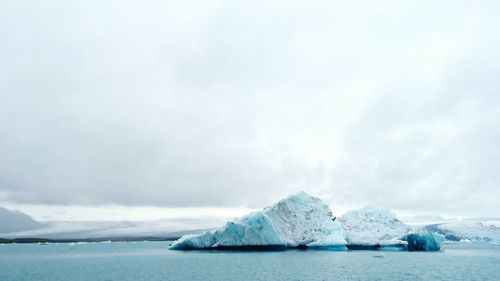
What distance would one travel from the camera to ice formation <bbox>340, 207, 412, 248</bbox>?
63688mm

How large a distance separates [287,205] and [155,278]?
2843cm

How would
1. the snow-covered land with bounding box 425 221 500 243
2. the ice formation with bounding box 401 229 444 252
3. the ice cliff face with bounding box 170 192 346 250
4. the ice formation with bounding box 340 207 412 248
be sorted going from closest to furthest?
1. the ice cliff face with bounding box 170 192 346 250
2. the ice formation with bounding box 401 229 444 252
3. the ice formation with bounding box 340 207 412 248
4. the snow-covered land with bounding box 425 221 500 243

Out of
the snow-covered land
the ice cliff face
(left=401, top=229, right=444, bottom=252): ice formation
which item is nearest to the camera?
the ice cliff face

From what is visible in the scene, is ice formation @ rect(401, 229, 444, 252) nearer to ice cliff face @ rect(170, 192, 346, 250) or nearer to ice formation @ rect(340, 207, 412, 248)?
ice formation @ rect(340, 207, 412, 248)

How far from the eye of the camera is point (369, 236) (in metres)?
64.6

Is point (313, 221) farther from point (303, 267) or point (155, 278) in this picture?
point (155, 278)

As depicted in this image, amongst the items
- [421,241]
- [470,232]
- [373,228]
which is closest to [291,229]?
[373,228]

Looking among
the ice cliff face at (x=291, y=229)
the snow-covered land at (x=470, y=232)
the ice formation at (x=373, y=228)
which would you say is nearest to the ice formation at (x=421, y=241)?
the ice formation at (x=373, y=228)

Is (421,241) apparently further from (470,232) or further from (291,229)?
(470,232)

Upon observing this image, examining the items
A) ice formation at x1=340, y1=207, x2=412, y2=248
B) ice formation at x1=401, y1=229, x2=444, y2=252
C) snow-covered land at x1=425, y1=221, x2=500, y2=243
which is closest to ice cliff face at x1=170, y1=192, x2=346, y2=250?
ice formation at x1=340, y1=207, x2=412, y2=248

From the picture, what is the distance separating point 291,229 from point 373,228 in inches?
464

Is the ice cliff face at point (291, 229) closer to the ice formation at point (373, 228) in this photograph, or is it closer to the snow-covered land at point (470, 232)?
the ice formation at point (373, 228)

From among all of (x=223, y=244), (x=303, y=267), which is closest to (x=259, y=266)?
(x=303, y=267)

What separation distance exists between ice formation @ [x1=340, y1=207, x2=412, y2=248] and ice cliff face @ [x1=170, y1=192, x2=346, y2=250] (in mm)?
4948
